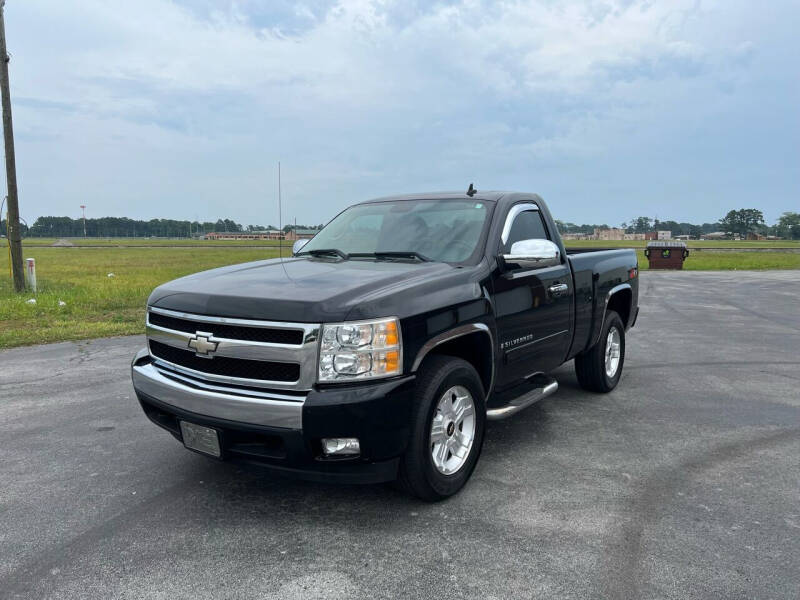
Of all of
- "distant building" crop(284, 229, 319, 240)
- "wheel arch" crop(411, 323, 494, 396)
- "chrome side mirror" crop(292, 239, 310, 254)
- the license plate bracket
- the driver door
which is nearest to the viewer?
the license plate bracket

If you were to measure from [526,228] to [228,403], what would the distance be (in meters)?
2.78

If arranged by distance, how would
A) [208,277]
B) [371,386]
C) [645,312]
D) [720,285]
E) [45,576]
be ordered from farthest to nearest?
[720,285] < [645,312] < [208,277] < [371,386] < [45,576]

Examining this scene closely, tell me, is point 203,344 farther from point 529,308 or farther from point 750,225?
point 750,225

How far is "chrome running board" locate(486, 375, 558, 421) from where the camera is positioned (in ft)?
12.7

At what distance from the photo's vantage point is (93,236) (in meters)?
169

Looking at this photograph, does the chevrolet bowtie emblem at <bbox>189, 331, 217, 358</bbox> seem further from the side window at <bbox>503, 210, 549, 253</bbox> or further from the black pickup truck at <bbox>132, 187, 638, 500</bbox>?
the side window at <bbox>503, 210, 549, 253</bbox>

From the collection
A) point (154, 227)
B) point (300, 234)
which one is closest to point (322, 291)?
point (300, 234)

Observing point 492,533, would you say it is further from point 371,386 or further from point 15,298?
point 15,298

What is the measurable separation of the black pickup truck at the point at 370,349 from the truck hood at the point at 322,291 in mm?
10

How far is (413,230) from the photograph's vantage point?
4.54 meters

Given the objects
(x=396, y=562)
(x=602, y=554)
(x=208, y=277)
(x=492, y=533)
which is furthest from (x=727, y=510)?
(x=208, y=277)

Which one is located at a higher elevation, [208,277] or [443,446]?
[208,277]

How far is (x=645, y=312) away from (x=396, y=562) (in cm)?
1048

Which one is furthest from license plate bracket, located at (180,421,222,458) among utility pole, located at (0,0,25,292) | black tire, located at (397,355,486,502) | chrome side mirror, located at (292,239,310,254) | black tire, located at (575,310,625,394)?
utility pole, located at (0,0,25,292)
